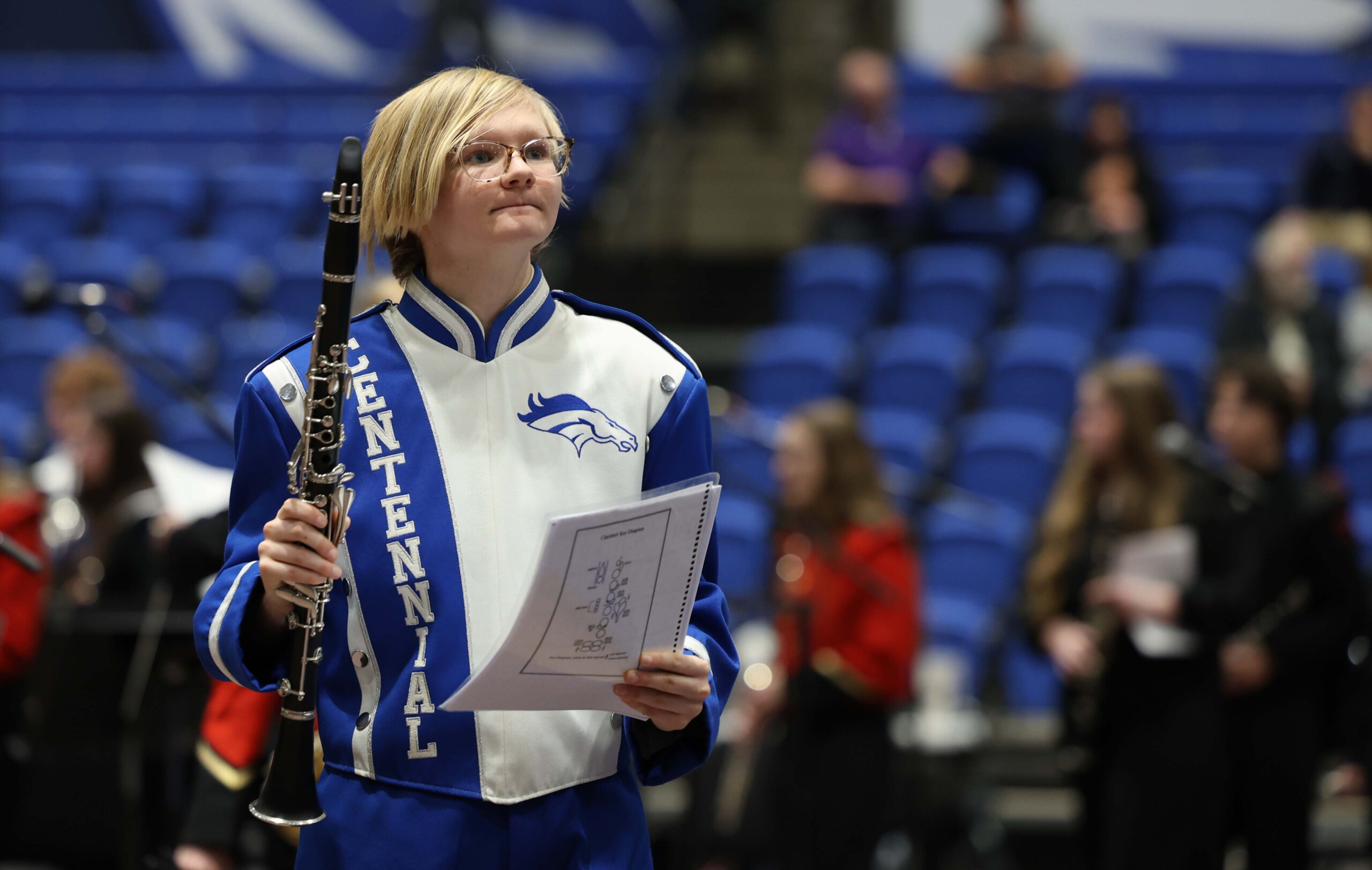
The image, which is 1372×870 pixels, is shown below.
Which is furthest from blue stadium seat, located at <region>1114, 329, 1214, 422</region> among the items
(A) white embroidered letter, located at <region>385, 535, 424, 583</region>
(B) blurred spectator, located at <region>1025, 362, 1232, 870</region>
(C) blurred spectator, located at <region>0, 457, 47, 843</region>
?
(A) white embroidered letter, located at <region>385, 535, 424, 583</region>

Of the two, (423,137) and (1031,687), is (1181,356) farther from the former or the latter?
(423,137)

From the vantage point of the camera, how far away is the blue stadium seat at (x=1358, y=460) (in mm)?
6359

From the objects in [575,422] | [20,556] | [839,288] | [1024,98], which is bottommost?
[20,556]

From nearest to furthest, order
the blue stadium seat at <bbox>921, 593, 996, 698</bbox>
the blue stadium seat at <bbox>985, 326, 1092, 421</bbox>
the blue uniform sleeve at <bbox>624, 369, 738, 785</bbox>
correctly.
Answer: the blue uniform sleeve at <bbox>624, 369, 738, 785</bbox>
the blue stadium seat at <bbox>921, 593, 996, 698</bbox>
the blue stadium seat at <bbox>985, 326, 1092, 421</bbox>

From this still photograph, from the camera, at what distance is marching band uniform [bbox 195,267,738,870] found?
1802mm

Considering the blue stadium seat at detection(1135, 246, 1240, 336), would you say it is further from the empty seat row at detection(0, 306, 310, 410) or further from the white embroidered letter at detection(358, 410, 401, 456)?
the white embroidered letter at detection(358, 410, 401, 456)

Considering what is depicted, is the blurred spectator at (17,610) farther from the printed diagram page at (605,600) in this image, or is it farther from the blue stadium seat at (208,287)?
the blue stadium seat at (208,287)

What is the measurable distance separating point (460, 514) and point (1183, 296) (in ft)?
20.9

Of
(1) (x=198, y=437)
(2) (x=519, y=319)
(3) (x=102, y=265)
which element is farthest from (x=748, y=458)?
(2) (x=519, y=319)

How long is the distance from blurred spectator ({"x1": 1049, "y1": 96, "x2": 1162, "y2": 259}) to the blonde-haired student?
6404 millimetres

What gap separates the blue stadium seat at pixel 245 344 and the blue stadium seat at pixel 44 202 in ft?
6.11

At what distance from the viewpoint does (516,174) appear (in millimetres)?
1859

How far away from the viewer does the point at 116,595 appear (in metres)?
4.18

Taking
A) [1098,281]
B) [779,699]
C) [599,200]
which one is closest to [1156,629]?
[779,699]
